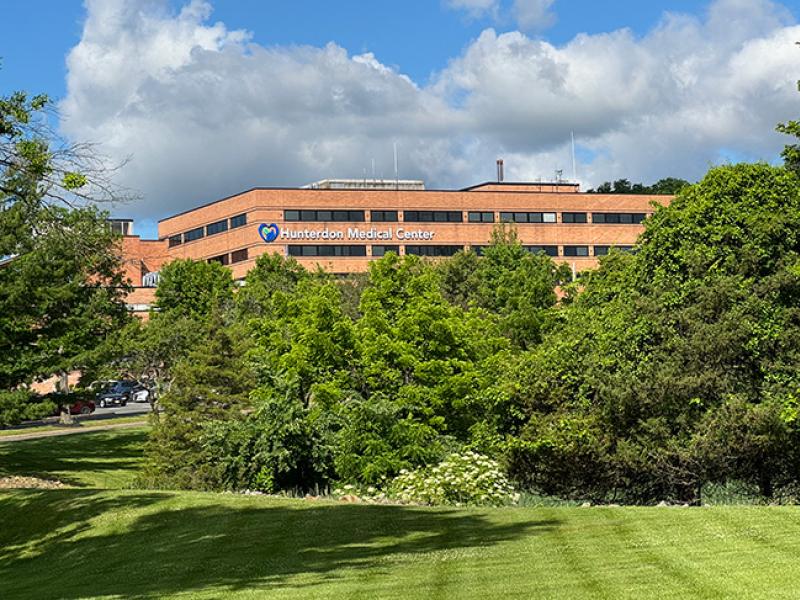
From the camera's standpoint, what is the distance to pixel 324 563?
45.5 feet

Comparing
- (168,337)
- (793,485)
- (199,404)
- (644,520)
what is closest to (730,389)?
(793,485)

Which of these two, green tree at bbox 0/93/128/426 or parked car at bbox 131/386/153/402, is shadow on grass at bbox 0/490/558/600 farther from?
parked car at bbox 131/386/153/402

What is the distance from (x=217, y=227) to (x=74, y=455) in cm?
6058

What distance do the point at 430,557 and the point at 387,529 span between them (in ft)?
8.22

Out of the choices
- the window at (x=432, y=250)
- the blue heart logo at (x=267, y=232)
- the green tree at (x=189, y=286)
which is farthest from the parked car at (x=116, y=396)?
the window at (x=432, y=250)

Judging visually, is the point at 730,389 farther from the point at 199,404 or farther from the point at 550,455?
the point at 199,404

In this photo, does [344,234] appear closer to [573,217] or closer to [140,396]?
[573,217]

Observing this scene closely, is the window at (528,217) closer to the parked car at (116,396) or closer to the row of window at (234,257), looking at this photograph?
the row of window at (234,257)

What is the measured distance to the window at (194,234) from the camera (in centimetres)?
10650

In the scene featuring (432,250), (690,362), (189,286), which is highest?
(432,250)

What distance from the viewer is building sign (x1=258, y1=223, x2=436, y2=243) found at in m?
98.7

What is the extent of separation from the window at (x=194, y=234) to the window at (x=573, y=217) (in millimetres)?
35256

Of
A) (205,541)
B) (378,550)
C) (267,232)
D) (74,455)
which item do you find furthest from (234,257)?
(378,550)

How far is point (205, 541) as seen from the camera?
52.6 ft
